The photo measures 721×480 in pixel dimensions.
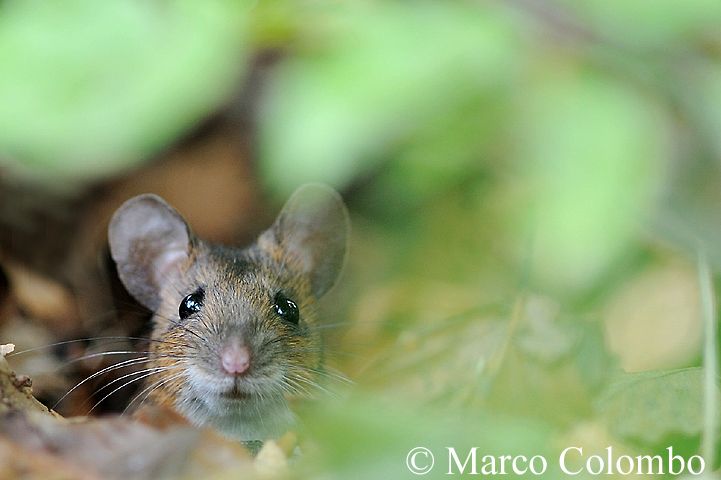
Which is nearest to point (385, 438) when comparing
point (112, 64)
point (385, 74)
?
point (385, 74)

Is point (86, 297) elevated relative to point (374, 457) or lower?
elevated

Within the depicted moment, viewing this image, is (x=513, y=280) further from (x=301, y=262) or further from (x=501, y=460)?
(x=501, y=460)

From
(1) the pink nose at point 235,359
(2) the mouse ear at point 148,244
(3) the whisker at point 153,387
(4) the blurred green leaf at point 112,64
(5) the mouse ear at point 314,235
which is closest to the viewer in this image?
(4) the blurred green leaf at point 112,64

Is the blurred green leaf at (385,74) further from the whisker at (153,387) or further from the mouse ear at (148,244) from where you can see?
the mouse ear at (148,244)

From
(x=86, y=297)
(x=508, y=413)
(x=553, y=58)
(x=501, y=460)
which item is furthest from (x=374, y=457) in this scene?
(x=86, y=297)

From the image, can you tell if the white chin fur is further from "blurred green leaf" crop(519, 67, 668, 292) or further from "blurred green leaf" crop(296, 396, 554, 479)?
"blurred green leaf" crop(296, 396, 554, 479)

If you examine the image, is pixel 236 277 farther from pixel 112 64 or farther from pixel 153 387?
pixel 112 64

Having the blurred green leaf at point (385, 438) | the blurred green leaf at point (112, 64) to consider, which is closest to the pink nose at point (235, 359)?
the blurred green leaf at point (112, 64)
